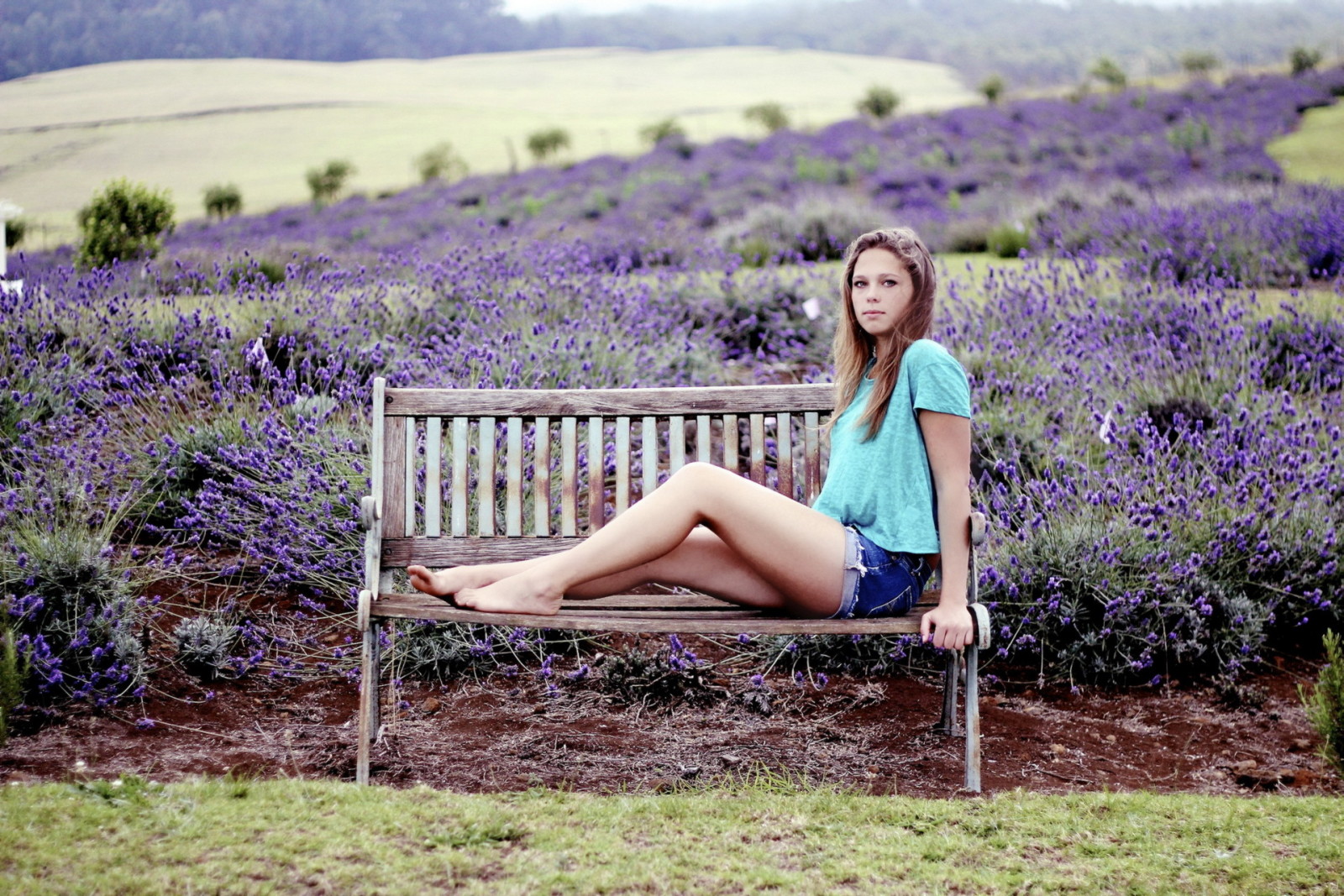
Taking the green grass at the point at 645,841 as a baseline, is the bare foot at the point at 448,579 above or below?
above

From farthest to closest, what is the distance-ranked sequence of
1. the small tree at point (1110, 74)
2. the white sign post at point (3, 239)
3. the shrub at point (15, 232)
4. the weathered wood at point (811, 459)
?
the small tree at point (1110, 74)
the shrub at point (15, 232)
the white sign post at point (3, 239)
the weathered wood at point (811, 459)

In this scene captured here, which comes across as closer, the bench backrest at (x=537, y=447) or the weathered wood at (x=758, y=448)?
the bench backrest at (x=537, y=447)

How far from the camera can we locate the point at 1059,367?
4.68 metres

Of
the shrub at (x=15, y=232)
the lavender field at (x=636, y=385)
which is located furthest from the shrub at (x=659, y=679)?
the shrub at (x=15, y=232)

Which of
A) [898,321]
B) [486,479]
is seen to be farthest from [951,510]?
[486,479]

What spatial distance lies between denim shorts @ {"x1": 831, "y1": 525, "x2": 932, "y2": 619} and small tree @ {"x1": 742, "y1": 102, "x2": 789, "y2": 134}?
18776 millimetres

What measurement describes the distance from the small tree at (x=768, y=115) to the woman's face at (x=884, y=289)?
18.5m

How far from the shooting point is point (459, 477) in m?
3.09

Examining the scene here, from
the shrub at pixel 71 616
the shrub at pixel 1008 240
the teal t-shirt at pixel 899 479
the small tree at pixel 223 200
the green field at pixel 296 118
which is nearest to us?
the teal t-shirt at pixel 899 479

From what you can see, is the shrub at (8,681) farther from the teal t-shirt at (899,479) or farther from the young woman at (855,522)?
the teal t-shirt at (899,479)

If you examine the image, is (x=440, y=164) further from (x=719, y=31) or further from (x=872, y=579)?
(x=719, y=31)

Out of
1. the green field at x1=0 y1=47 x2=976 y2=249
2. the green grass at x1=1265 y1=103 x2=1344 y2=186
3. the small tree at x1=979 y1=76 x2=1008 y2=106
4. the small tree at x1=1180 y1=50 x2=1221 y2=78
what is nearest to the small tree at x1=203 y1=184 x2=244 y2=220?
the green field at x1=0 y1=47 x2=976 y2=249

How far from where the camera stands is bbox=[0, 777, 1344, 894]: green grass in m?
1.98

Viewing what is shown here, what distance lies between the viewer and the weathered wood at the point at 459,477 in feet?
10.2
